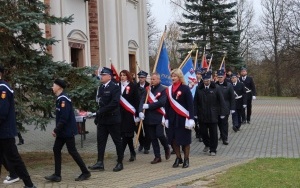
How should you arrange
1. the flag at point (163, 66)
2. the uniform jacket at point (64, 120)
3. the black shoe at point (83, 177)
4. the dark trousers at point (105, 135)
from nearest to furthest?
the uniform jacket at point (64, 120), the black shoe at point (83, 177), the dark trousers at point (105, 135), the flag at point (163, 66)

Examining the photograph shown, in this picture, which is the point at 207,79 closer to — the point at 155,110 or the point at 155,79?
the point at 155,79

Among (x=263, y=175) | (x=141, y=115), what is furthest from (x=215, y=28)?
(x=263, y=175)

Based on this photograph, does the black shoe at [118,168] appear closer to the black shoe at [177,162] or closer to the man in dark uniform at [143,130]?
the black shoe at [177,162]

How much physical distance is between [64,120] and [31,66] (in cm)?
270

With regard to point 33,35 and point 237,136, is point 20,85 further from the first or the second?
point 237,136

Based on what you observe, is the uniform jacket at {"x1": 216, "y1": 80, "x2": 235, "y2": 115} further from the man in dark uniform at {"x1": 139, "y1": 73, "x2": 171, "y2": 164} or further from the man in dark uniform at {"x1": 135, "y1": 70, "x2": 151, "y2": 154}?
the man in dark uniform at {"x1": 139, "y1": 73, "x2": 171, "y2": 164}

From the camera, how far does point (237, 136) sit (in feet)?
49.3

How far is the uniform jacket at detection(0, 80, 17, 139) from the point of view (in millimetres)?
7656

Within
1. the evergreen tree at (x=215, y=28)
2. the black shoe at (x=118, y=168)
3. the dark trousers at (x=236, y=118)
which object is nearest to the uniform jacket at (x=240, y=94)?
the dark trousers at (x=236, y=118)

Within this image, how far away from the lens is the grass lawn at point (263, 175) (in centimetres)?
781

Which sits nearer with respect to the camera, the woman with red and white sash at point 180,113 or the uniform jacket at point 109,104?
the uniform jacket at point 109,104

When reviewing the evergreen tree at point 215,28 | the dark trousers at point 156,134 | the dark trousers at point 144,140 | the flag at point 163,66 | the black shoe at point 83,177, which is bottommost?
the black shoe at point 83,177

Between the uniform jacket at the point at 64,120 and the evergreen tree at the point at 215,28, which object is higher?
the evergreen tree at the point at 215,28

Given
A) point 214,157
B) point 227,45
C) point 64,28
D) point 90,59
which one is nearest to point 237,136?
point 214,157
